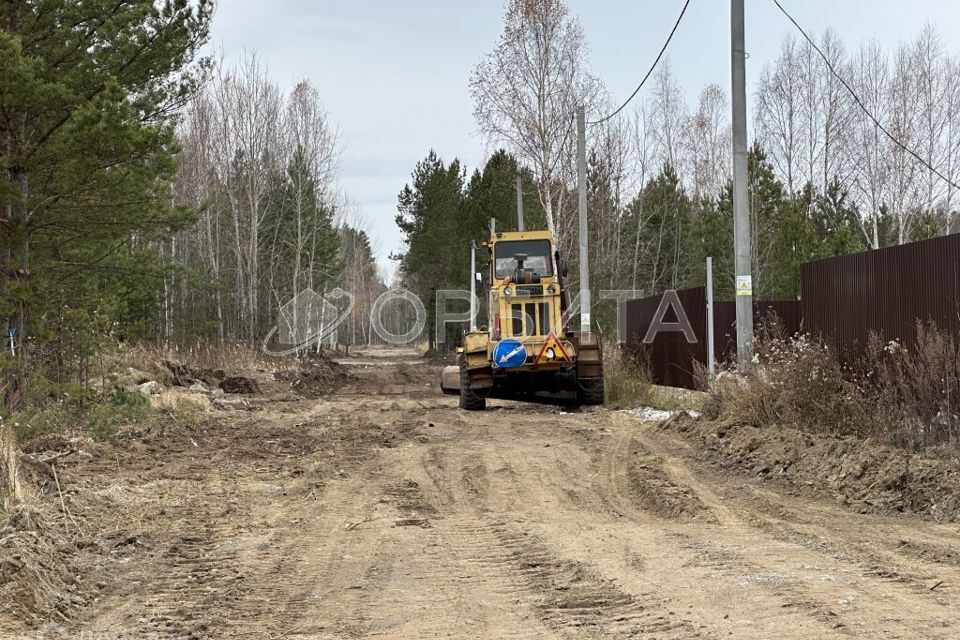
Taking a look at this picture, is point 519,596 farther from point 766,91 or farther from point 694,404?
point 766,91

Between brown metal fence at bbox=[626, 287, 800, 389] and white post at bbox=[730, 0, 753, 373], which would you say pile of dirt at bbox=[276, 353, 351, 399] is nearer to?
brown metal fence at bbox=[626, 287, 800, 389]

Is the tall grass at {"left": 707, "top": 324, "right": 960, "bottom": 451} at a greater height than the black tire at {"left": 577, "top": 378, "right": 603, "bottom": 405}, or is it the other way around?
the tall grass at {"left": 707, "top": 324, "right": 960, "bottom": 451}

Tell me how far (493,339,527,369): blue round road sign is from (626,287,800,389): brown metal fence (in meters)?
3.25

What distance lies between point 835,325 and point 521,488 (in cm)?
560

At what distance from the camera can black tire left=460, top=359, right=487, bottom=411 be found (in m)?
18.5

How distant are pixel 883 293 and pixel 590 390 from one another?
778 cm

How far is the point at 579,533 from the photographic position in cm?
729

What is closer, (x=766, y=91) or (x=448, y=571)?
(x=448, y=571)

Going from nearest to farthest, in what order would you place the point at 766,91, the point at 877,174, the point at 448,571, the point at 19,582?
the point at 19,582, the point at 448,571, the point at 877,174, the point at 766,91

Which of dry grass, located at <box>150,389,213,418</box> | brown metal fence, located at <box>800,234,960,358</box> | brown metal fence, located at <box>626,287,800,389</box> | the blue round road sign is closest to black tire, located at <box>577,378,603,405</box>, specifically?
the blue round road sign

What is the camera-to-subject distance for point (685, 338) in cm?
2033

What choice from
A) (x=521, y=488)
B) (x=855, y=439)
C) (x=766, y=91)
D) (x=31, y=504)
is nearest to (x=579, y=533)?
(x=521, y=488)

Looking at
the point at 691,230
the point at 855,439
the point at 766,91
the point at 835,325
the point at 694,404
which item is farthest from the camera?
the point at 691,230

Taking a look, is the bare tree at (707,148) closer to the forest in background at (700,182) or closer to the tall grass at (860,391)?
the forest in background at (700,182)
